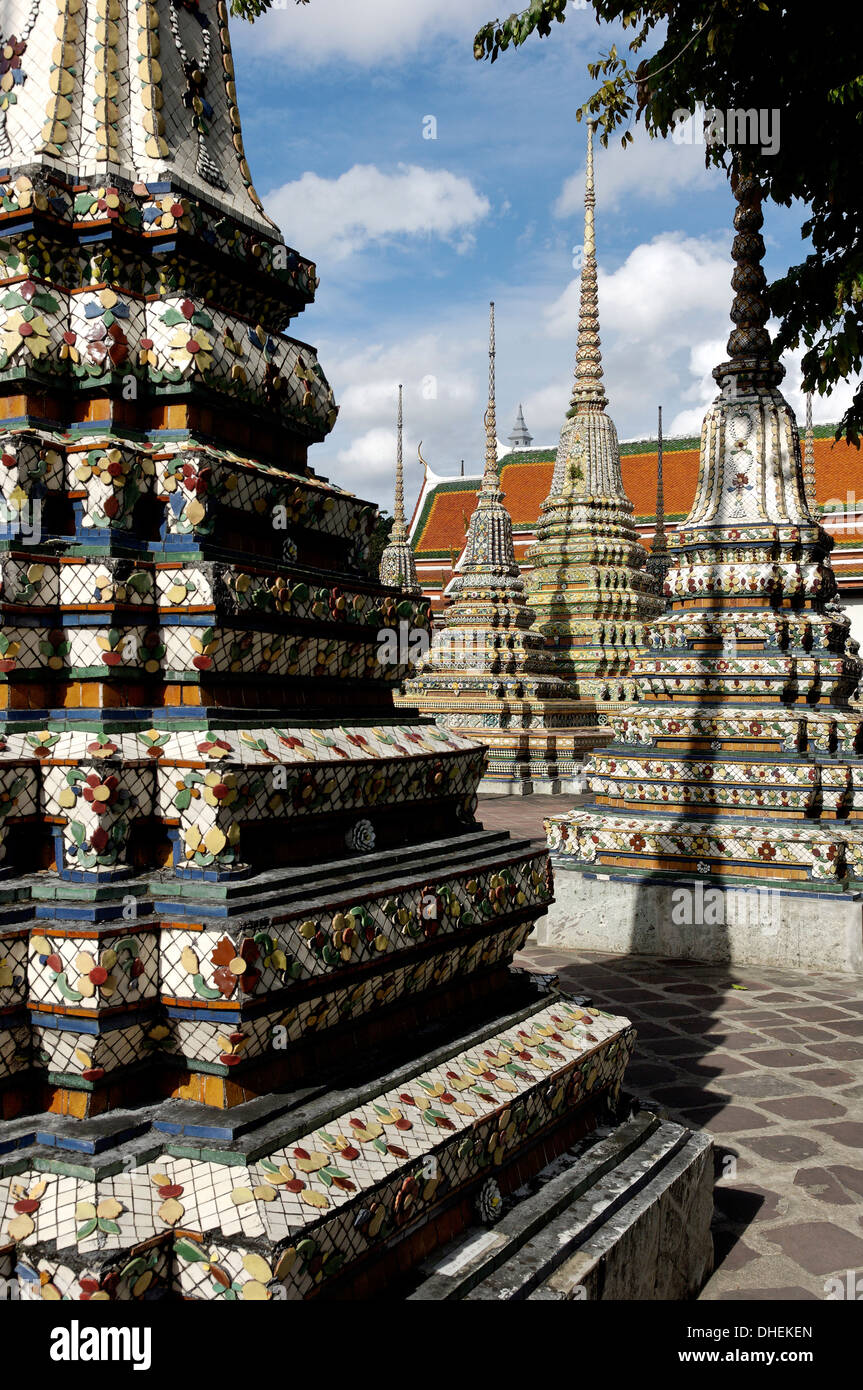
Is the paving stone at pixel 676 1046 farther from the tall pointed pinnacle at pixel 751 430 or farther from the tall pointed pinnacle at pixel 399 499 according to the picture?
the tall pointed pinnacle at pixel 399 499

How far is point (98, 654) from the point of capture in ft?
9.12

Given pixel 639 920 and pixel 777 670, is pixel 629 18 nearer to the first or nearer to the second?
pixel 777 670

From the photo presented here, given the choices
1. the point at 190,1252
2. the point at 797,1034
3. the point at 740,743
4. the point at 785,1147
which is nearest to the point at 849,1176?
the point at 785,1147

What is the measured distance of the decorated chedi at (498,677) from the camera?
1964 centimetres

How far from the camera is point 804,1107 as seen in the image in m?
5.16

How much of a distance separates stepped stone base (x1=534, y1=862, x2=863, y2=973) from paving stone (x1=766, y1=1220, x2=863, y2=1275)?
154 inches

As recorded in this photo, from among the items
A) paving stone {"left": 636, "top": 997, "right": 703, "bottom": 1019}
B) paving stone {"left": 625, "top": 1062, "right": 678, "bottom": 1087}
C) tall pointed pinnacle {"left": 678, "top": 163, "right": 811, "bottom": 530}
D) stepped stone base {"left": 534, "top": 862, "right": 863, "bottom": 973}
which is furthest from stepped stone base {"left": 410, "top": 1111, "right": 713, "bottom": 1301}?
tall pointed pinnacle {"left": 678, "top": 163, "right": 811, "bottom": 530}

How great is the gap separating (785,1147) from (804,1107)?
0.50 metres

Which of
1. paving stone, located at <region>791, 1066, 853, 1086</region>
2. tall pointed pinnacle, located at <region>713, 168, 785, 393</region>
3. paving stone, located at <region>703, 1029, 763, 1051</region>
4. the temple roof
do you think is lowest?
paving stone, located at <region>791, 1066, 853, 1086</region>

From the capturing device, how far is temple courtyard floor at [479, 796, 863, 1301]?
381 centimetres

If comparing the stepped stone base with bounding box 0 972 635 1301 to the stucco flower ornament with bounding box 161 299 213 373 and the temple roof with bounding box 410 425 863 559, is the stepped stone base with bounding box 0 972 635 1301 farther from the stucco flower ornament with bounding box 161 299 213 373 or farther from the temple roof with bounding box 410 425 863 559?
the temple roof with bounding box 410 425 863 559
